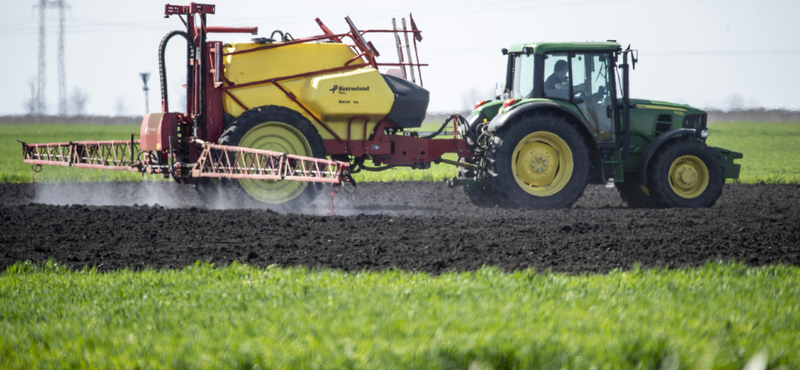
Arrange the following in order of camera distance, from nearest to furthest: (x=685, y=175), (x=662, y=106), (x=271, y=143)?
(x=271, y=143)
(x=685, y=175)
(x=662, y=106)

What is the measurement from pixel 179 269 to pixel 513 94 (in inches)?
262

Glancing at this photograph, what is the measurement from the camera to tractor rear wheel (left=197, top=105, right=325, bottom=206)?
10.1 meters

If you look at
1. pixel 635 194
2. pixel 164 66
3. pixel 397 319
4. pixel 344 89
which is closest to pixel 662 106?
pixel 635 194

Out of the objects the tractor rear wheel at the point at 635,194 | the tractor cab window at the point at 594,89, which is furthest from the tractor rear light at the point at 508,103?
the tractor rear wheel at the point at 635,194

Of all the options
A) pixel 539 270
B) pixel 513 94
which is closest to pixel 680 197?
pixel 513 94

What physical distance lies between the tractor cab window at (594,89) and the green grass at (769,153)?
8119 millimetres

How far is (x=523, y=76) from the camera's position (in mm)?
11102

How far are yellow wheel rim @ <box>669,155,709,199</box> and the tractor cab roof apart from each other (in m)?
2.06

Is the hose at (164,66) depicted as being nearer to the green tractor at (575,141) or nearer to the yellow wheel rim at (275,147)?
the yellow wheel rim at (275,147)

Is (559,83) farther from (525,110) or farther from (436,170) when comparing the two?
(436,170)

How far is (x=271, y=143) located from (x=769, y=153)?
82.0 feet

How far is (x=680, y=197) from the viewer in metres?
11.2

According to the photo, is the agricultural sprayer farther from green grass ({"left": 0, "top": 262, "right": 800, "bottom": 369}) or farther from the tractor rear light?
green grass ({"left": 0, "top": 262, "right": 800, "bottom": 369})

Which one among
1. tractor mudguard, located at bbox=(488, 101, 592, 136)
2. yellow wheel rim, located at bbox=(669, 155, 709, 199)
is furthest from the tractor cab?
yellow wheel rim, located at bbox=(669, 155, 709, 199)
